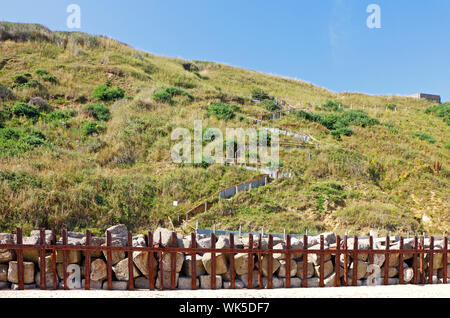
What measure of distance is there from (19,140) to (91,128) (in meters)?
4.93

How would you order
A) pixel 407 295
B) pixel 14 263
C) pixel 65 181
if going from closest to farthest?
pixel 14 263, pixel 407 295, pixel 65 181

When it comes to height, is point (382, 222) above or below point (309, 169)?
below

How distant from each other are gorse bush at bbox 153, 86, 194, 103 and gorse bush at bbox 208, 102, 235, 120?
347 centimetres

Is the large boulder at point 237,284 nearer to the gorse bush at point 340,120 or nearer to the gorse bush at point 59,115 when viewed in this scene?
the gorse bush at point 59,115

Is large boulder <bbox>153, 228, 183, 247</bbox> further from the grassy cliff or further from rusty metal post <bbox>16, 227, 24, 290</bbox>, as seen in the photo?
the grassy cliff

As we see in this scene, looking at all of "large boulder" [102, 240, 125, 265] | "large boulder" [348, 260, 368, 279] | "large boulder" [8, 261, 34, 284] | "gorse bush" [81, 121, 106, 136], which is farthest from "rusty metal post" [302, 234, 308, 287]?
"gorse bush" [81, 121, 106, 136]

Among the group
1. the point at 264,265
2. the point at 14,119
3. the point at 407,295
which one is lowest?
the point at 407,295

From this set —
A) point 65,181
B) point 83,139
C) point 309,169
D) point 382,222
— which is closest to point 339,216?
point 382,222

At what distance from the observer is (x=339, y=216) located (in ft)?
53.1

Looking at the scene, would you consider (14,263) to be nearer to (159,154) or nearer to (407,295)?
(407,295)

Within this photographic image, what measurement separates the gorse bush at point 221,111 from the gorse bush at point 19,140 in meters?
12.9

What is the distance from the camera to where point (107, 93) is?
29.8 meters

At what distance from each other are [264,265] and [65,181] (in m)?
10.6

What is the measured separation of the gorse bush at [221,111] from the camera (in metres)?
28.4
